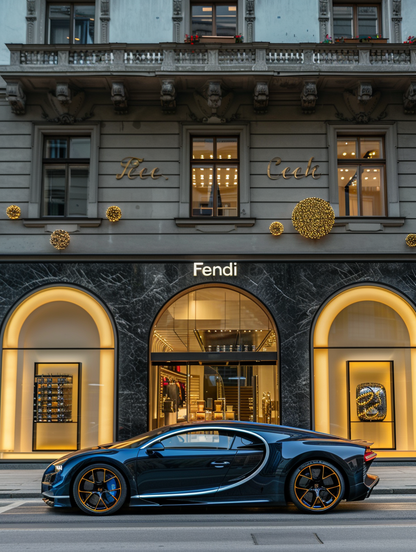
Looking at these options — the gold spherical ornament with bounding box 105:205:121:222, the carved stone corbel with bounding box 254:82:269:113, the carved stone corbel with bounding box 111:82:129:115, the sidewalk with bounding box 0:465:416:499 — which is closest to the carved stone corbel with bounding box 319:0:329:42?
the carved stone corbel with bounding box 254:82:269:113

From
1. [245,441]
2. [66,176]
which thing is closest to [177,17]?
[66,176]

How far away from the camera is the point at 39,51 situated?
1471 centimetres

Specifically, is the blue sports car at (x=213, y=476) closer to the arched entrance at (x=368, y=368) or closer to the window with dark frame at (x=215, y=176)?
the arched entrance at (x=368, y=368)

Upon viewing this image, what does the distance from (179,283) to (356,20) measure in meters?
8.24

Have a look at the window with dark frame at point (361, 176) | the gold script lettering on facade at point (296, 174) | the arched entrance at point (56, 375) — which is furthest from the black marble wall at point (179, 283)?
the gold script lettering on facade at point (296, 174)

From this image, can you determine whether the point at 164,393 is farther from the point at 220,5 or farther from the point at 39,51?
the point at 220,5

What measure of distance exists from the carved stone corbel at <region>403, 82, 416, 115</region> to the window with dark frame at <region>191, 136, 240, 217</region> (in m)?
4.27

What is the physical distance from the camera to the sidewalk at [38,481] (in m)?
10.3

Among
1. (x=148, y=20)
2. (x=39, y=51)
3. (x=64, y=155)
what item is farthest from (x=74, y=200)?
(x=148, y=20)

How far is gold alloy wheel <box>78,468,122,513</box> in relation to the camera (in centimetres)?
837

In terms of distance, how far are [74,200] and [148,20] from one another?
16.5 feet

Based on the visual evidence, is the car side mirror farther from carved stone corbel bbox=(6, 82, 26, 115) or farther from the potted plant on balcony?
the potted plant on balcony

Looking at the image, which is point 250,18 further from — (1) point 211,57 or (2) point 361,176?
(2) point 361,176

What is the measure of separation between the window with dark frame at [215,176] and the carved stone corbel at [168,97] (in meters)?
0.93
